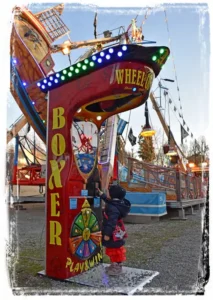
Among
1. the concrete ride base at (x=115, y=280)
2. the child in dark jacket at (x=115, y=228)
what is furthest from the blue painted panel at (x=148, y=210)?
the child in dark jacket at (x=115, y=228)

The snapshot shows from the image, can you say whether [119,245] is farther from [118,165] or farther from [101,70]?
[118,165]

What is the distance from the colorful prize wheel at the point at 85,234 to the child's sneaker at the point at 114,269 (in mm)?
365

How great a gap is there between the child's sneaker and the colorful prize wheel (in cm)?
36

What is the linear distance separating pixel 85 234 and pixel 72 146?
1337 millimetres

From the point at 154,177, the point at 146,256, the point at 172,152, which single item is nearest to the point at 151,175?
the point at 154,177

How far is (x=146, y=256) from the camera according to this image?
541 centimetres

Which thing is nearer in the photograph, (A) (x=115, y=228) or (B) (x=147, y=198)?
(A) (x=115, y=228)

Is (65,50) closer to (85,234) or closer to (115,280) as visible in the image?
(85,234)

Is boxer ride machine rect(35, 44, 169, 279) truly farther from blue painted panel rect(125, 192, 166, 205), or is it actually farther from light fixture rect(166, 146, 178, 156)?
light fixture rect(166, 146, 178, 156)

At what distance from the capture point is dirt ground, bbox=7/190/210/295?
3613mm

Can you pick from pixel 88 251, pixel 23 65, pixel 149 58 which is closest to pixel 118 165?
pixel 23 65

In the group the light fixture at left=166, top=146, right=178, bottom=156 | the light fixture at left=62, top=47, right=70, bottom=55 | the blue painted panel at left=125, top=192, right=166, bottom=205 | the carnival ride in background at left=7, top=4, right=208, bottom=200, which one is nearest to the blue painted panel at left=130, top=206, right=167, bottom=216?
the blue painted panel at left=125, top=192, right=166, bottom=205

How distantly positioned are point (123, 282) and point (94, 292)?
0.51 m

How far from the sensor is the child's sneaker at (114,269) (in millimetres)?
4129
